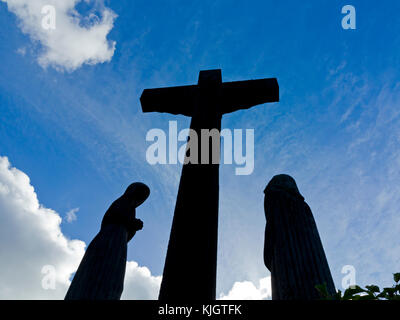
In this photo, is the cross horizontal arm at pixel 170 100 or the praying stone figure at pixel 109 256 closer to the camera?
the praying stone figure at pixel 109 256

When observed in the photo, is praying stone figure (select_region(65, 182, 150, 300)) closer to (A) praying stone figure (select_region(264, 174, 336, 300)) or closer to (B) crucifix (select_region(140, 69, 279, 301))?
(B) crucifix (select_region(140, 69, 279, 301))

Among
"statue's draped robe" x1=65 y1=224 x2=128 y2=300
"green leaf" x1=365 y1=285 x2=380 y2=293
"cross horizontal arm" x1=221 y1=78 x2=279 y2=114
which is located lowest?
"green leaf" x1=365 y1=285 x2=380 y2=293

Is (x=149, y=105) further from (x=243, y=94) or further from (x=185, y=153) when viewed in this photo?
(x=185, y=153)

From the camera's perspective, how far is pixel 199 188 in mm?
2932

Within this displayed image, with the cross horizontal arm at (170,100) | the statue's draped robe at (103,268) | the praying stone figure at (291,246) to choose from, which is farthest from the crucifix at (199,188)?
the statue's draped robe at (103,268)

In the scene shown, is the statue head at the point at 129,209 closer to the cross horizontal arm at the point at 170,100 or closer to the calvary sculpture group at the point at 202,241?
the calvary sculpture group at the point at 202,241

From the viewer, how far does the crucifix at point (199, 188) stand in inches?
86.7

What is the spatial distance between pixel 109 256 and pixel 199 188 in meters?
1.18

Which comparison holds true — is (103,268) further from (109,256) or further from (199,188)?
(199,188)

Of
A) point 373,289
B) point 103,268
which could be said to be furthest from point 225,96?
point 373,289

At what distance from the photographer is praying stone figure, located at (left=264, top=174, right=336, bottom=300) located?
222 cm

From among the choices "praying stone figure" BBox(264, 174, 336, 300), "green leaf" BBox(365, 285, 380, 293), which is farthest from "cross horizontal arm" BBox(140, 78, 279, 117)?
"green leaf" BBox(365, 285, 380, 293)
